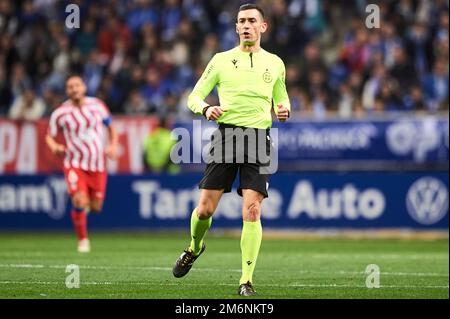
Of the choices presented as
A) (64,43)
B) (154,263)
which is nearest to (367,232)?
(154,263)

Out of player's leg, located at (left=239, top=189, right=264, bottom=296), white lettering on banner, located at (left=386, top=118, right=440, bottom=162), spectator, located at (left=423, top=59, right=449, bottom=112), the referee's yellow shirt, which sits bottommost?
player's leg, located at (left=239, top=189, right=264, bottom=296)

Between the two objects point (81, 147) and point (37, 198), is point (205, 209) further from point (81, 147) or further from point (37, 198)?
point (37, 198)

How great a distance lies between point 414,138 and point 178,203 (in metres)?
4.64

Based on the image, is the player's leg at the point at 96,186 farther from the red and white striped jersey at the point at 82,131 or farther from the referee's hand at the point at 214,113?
the referee's hand at the point at 214,113

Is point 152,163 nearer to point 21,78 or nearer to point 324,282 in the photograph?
point 21,78

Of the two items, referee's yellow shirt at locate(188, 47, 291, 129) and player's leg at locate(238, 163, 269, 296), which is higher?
referee's yellow shirt at locate(188, 47, 291, 129)

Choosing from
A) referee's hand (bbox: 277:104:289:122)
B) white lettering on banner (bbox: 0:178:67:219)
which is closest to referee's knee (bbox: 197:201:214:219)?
referee's hand (bbox: 277:104:289:122)

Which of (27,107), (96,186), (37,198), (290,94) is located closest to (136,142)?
(37,198)

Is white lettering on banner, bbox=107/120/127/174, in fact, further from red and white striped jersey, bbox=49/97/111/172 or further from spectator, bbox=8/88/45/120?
red and white striped jersey, bbox=49/97/111/172

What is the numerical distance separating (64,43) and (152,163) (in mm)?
4717

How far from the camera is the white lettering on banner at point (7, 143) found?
2184 centimetres

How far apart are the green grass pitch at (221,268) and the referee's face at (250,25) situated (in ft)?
7.94

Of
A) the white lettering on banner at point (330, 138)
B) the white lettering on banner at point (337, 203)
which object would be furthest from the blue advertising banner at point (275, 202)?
the white lettering on banner at point (330, 138)

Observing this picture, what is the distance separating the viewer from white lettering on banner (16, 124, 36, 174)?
21891mm
